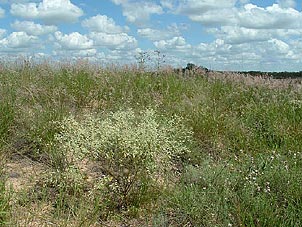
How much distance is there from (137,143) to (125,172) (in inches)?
14.2

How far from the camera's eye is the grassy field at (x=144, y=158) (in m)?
4.22

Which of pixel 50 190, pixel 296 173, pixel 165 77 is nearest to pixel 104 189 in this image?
pixel 50 190

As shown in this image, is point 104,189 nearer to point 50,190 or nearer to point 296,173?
point 50,190

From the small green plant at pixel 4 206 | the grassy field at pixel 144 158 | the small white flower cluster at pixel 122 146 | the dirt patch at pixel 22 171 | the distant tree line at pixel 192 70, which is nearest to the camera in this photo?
the small green plant at pixel 4 206

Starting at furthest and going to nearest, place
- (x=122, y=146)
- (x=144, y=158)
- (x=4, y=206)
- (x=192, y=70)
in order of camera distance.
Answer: (x=192, y=70), (x=144, y=158), (x=122, y=146), (x=4, y=206)

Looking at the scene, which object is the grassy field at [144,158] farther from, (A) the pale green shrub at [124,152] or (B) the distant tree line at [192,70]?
(B) the distant tree line at [192,70]

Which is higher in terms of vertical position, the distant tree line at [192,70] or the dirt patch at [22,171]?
the distant tree line at [192,70]

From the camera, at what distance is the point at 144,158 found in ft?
15.4

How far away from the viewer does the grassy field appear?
422 cm

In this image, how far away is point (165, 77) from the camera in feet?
32.4

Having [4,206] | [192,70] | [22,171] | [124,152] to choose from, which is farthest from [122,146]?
[192,70]

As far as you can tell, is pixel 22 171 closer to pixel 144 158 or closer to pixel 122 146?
pixel 122 146

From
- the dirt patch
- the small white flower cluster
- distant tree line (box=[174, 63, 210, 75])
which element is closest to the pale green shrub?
the small white flower cluster

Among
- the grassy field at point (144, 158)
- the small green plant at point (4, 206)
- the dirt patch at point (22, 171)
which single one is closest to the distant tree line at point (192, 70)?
the grassy field at point (144, 158)
